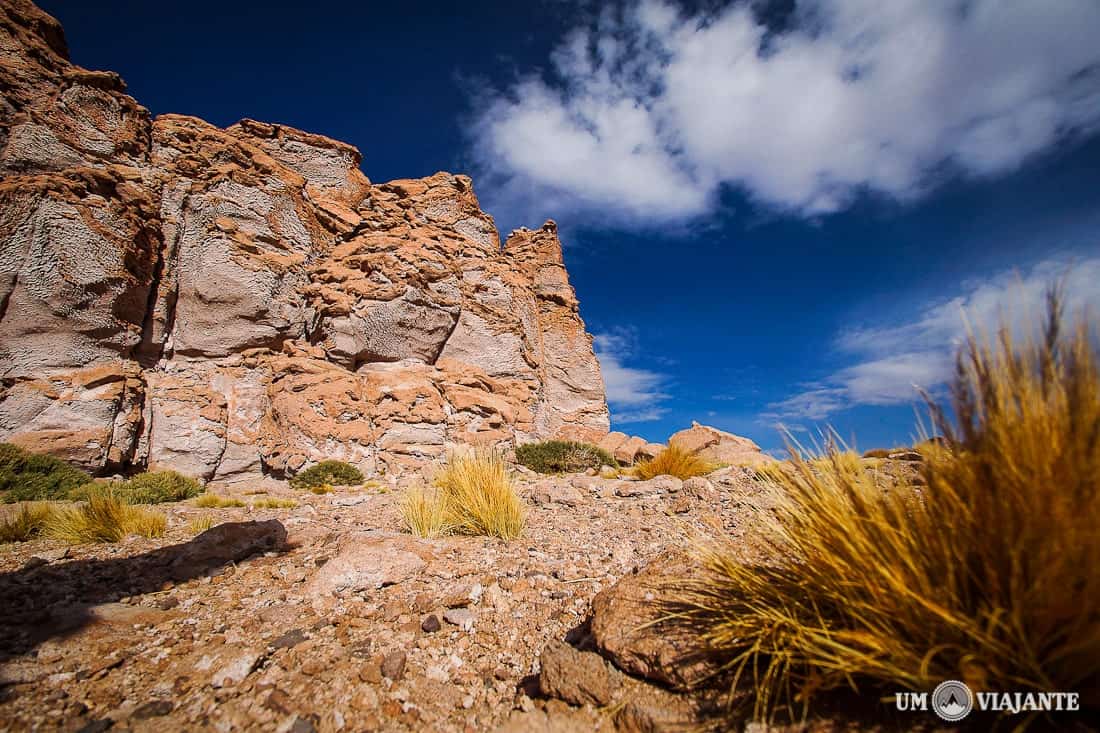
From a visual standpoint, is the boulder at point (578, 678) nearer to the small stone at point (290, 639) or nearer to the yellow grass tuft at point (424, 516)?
the small stone at point (290, 639)

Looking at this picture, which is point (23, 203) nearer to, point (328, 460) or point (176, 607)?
point (328, 460)

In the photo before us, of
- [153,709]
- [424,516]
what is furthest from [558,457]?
[153,709]

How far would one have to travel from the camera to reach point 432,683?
6.50 feet

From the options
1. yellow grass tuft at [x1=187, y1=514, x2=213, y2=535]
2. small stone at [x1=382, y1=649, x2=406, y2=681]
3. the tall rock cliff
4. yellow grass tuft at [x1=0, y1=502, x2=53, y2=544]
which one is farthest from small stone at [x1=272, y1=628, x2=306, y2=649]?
the tall rock cliff

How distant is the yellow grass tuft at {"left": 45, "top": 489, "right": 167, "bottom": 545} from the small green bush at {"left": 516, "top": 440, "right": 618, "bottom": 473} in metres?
7.75

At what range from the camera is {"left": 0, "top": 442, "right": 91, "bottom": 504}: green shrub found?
7.97 metres

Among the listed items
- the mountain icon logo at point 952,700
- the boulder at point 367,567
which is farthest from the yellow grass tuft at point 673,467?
the mountain icon logo at point 952,700

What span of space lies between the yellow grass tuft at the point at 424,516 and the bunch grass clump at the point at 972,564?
315 cm

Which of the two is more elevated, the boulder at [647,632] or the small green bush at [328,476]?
the boulder at [647,632]

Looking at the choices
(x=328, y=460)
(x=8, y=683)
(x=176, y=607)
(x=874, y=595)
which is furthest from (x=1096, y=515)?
(x=328, y=460)

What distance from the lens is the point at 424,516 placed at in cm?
422

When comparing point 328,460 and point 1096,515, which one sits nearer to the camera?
point 1096,515

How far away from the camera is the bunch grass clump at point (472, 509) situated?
4.17 meters

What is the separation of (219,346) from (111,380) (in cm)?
236
